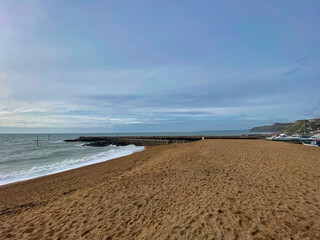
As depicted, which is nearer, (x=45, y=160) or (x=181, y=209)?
(x=181, y=209)

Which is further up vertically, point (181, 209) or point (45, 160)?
point (181, 209)

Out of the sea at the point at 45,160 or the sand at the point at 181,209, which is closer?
the sand at the point at 181,209

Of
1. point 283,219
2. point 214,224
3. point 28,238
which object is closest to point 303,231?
point 283,219

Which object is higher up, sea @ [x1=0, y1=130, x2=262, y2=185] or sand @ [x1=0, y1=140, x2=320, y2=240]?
sand @ [x1=0, y1=140, x2=320, y2=240]

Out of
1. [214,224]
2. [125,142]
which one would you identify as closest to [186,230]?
[214,224]

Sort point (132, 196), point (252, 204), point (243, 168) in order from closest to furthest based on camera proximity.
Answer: point (252, 204) < point (132, 196) < point (243, 168)

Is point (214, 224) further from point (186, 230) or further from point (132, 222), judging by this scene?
point (132, 222)

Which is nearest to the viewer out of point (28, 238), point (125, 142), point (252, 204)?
point (28, 238)

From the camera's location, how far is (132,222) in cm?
414

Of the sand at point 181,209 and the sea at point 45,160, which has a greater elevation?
the sand at point 181,209

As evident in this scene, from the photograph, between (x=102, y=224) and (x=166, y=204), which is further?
(x=166, y=204)

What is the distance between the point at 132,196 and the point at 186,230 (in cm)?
267

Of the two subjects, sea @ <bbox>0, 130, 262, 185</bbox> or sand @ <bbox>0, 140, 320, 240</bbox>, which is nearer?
sand @ <bbox>0, 140, 320, 240</bbox>

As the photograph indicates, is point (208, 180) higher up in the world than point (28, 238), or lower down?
higher up
